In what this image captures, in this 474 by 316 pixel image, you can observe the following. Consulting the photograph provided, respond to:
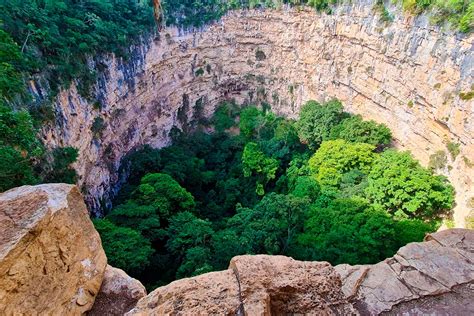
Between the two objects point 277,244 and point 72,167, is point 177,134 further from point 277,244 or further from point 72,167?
point 277,244

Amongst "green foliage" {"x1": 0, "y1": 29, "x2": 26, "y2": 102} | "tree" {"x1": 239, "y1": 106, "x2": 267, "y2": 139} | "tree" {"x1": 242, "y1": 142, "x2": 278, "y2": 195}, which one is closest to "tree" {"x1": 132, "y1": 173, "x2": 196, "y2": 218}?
"tree" {"x1": 242, "y1": 142, "x2": 278, "y2": 195}

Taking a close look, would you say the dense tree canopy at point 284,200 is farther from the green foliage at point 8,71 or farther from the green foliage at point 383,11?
the green foliage at point 383,11

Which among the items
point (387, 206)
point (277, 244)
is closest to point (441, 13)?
point (387, 206)

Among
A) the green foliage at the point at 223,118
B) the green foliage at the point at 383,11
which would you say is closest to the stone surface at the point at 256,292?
the green foliage at the point at 383,11

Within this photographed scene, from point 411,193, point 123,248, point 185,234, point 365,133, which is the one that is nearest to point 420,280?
point 123,248

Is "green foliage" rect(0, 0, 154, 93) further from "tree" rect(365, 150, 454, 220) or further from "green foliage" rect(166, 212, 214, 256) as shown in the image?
"tree" rect(365, 150, 454, 220)
